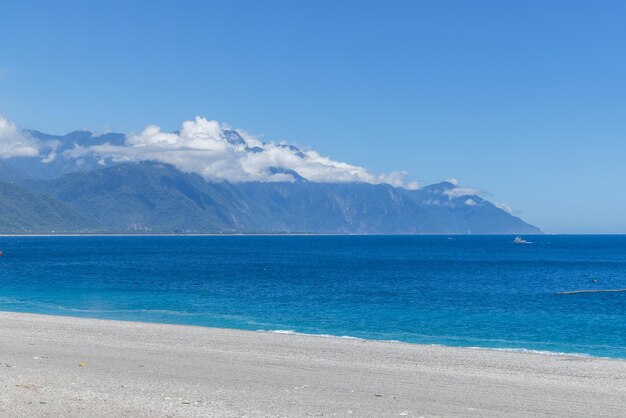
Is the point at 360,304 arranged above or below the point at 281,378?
below

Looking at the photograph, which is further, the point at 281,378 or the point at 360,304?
the point at 360,304

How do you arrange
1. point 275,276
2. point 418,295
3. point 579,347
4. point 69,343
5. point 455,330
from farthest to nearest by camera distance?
point 275,276 → point 418,295 → point 455,330 → point 579,347 → point 69,343

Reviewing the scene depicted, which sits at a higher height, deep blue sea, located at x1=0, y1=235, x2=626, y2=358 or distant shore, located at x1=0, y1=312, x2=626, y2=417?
distant shore, located at x1=0, y1=312, x2=626, y2=417

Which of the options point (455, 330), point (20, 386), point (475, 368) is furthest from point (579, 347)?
point (20, 386)

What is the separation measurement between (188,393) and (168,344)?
13515mm

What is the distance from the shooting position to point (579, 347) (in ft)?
135

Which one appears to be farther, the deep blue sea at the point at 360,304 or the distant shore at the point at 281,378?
the deep blue sea at the point at 360,304

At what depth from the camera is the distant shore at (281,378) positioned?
69.3 feet

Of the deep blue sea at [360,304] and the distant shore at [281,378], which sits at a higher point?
the distant shore at [281,378]

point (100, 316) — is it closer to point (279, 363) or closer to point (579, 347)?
point (279, 363)

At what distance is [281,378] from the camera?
86.4ft

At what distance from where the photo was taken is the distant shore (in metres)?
21.1

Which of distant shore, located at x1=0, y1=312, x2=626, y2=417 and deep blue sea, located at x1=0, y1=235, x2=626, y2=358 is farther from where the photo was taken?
deep blue sea, located at x1=0, y1=235, x2=626, y2=358

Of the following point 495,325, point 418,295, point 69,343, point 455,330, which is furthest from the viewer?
point 418,295
